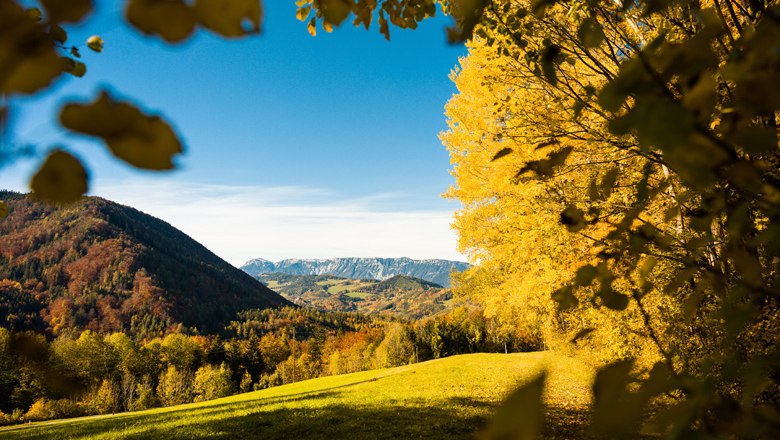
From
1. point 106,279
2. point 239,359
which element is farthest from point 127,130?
point 106,279

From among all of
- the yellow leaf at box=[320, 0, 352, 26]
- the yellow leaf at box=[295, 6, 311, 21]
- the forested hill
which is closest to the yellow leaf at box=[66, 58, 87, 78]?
the yellow leaf at box=[295, 6, 311, 21]

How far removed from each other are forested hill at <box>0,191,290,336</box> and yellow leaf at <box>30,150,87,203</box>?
127 meters

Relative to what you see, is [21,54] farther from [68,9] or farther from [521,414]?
[521,414]

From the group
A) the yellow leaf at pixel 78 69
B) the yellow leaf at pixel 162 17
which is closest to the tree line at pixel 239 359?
the yellow leaf at pixel 78 69

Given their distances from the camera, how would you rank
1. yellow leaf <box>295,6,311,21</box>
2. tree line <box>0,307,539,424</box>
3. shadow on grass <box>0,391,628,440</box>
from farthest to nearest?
tree line <box>0,307,539,424</box>, shadow on grass <box>0,391,628,440</box>, yellow leaf <box>295,6,311,21</box>

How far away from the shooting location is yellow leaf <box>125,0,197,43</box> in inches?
13.5

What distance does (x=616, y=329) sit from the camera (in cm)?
698

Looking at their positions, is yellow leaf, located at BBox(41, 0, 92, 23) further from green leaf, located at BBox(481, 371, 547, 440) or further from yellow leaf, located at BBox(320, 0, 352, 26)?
green leaf, located at BBox(481, 371, 547, 440)

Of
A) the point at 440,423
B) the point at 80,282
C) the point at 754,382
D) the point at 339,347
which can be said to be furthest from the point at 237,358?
the point at 80,282

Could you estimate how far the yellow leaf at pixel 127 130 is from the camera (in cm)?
33

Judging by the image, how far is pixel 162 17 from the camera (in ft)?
1.15

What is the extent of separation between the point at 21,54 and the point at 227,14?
0.60ft

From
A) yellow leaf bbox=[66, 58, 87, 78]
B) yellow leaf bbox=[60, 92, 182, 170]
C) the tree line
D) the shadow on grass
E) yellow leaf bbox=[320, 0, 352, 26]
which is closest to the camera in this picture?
yellow leaf bbox=[60, 92, 182, 170]

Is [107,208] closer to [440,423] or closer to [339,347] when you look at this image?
[339,347]
